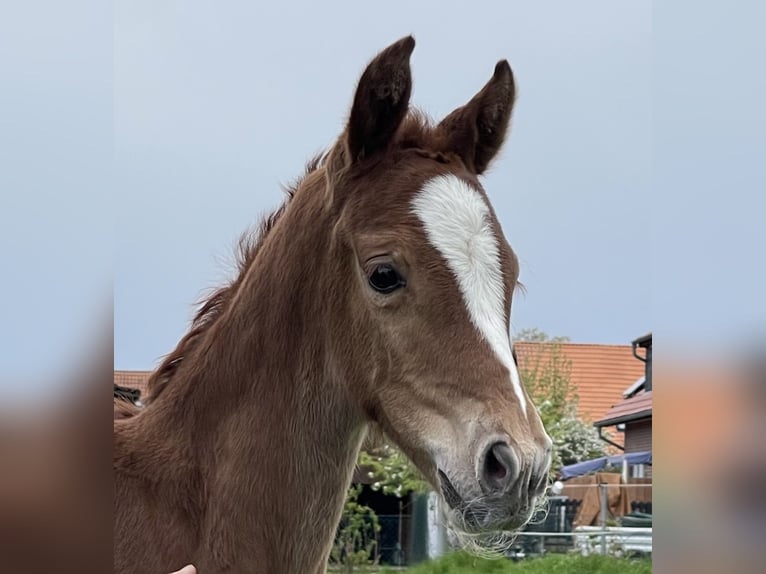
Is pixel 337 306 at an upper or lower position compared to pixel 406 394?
upper

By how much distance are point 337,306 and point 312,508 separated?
2.02ft

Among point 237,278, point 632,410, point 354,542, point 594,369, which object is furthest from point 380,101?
point 594,369

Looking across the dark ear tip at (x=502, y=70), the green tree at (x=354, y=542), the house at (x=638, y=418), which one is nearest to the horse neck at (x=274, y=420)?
the dark ear tip at (x=502, y=70)

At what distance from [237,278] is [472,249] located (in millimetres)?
973

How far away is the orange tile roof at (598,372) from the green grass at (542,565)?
37.5 ft

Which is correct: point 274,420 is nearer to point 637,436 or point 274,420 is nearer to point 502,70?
point 502,70

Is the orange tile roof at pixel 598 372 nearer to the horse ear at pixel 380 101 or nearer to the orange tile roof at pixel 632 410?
the orange tile roof at pixel 632 410

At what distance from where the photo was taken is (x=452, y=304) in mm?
2021

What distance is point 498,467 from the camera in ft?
6.14
